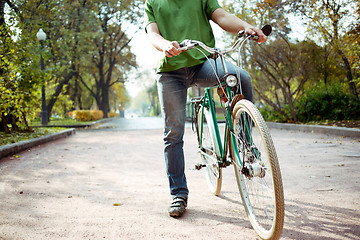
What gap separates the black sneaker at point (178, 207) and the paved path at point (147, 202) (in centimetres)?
6

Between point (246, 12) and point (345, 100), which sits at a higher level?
point (246, 12)

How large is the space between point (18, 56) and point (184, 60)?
7.99 metres

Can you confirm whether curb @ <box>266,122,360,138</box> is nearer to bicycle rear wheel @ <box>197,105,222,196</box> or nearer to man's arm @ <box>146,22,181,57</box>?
bicycle rear wheel @ <box>197,105,222,196</box>

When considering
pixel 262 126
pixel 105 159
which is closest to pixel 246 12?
pixel 105 159

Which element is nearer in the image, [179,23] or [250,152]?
[250,152]

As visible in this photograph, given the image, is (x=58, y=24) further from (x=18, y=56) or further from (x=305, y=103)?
(x=305, y=103)

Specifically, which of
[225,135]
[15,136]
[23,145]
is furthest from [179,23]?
[15,136]

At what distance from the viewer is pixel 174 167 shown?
10.3 feet

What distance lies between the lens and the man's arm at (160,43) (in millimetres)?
2439

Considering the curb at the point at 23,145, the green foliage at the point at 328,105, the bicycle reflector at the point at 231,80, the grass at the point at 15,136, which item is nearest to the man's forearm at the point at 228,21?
the bicycle reflector at the point at 231,80

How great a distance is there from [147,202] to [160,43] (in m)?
1.53

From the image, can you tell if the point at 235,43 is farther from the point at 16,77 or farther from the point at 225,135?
the point at 16,77

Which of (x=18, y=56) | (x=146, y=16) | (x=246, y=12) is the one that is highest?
(x=246, y=12)

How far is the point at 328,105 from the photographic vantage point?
40.8 ft
